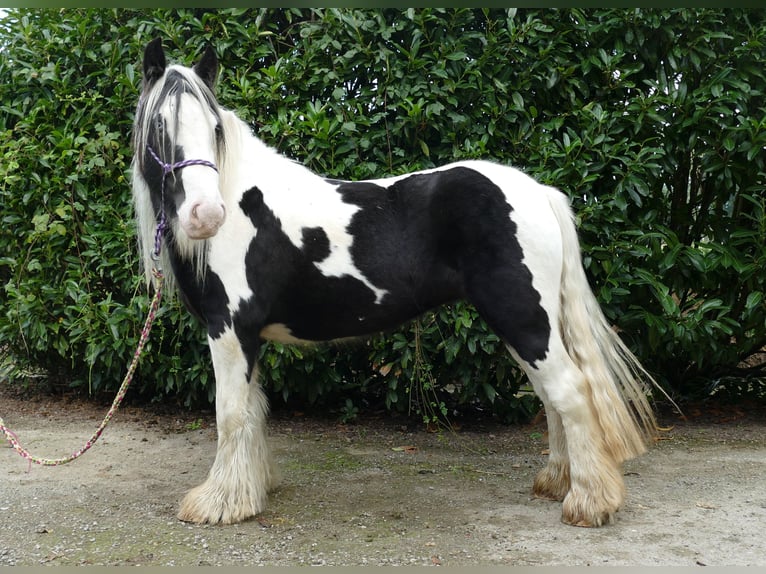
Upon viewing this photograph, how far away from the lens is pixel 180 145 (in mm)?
2756

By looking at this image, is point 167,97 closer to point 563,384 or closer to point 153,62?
point 153,62

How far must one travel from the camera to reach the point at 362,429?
185 inches

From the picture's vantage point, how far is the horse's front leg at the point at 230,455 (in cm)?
304

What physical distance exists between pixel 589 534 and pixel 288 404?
2738 millimetres

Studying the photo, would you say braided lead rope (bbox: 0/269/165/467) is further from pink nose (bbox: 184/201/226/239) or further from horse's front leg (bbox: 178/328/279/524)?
pink nose (bbox: 184/201/226/239)

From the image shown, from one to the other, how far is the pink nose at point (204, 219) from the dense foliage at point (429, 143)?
1722 millimetres

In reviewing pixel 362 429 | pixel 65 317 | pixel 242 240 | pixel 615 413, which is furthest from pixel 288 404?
pixel 615 413

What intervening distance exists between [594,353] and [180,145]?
215 cm

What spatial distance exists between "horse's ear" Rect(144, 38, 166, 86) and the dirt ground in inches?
81.8

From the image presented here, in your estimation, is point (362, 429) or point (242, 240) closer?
point (242, 240)

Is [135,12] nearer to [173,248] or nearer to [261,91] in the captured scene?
[261,91]

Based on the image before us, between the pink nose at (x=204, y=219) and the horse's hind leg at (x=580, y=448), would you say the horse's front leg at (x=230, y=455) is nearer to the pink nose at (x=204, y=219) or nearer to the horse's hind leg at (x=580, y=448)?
the pink nose at (x=204, y=219)

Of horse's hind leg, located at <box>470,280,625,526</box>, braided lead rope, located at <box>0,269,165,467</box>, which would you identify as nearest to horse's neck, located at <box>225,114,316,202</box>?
braided lead rope, located at <box>0,269,165,467</box>

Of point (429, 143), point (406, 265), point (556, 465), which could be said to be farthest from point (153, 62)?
point (556, 465)
